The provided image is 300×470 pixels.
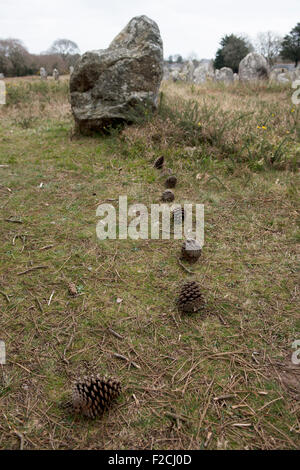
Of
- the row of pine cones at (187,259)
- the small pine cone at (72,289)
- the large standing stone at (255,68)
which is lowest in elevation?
the small pine cone at (72,289)

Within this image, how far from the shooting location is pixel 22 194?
4004 mm

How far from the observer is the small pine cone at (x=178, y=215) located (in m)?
3.43

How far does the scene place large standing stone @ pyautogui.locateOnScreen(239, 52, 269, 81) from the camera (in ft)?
41.3

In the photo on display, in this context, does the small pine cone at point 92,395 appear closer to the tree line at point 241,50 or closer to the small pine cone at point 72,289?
the small pine cone at point 72,289

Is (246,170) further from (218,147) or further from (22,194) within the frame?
(22,194)

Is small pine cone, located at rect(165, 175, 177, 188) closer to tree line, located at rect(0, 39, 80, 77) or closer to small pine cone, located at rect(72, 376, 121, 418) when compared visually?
small pine cone, located at rect(72, 376, 121, 418)

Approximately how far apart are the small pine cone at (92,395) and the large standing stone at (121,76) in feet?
15.9

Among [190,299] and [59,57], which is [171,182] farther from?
[59,57]

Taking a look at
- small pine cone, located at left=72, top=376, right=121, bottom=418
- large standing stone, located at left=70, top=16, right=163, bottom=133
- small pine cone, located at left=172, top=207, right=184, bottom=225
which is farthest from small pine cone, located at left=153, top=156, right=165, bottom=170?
small pine cone, located at left=72, top=376, right=121, bottom=418

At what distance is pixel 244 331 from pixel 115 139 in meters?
4.22

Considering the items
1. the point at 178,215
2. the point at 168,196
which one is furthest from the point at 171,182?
the point at 178,215

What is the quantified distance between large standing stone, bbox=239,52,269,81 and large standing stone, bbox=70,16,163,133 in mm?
8213

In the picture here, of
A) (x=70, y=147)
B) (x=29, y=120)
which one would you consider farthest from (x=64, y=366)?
(x=29, y=120)

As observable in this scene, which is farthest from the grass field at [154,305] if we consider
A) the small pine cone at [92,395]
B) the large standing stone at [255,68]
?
the large standing stone at [255,68]
